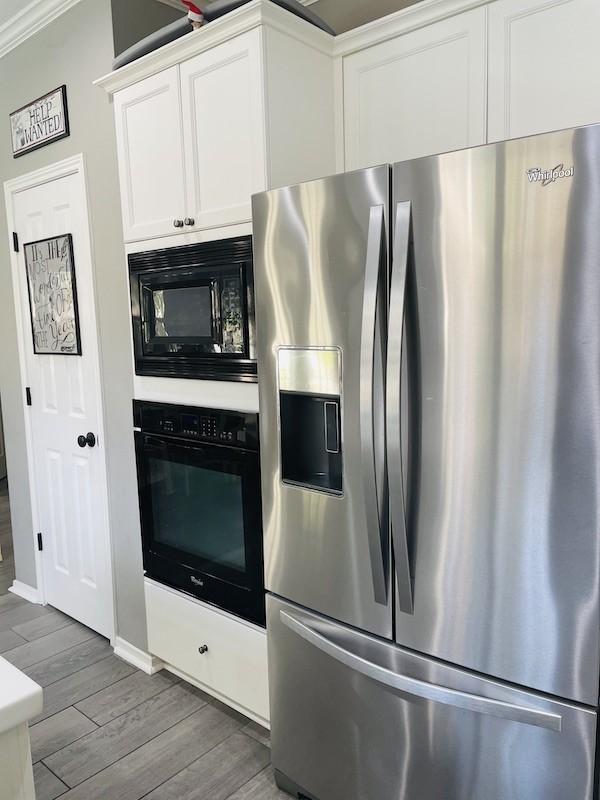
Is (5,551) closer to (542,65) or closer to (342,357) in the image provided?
(342,357)

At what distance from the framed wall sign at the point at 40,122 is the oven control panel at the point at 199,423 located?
1.33 metres

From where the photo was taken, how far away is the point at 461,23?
1722 millimetres

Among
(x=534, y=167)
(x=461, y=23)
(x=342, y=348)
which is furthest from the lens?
(x=461, y=23)

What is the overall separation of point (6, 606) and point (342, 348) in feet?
9.24

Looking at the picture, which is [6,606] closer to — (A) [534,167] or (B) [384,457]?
(B) [384,457]

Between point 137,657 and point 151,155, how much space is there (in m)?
2.11

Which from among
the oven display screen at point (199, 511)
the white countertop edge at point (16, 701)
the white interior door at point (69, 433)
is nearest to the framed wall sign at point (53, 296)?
the white interior door at point (69, 433)

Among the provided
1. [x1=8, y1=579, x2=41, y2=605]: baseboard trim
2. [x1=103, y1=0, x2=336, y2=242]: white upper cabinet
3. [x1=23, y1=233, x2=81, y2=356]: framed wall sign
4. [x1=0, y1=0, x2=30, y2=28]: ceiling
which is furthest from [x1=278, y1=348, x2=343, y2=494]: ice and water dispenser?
[x1=8, y1=579, x2=41, y2=605]: baseboard trim

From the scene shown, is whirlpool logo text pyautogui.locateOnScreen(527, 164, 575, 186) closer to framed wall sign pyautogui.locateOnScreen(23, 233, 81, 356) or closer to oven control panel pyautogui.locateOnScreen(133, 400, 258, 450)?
oven control panel pyautogui.locateOnScreen(133, 400, 258, 450)

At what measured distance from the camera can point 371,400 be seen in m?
1.46

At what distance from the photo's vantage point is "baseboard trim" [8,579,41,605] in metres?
3.40

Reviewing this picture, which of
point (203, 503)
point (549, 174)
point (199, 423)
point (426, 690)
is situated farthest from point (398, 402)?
point (203, 503)

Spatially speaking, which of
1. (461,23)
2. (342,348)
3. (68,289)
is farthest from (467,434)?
(68,289)

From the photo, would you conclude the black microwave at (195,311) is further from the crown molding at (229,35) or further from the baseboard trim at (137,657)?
the baseboard trim at (137,657)
